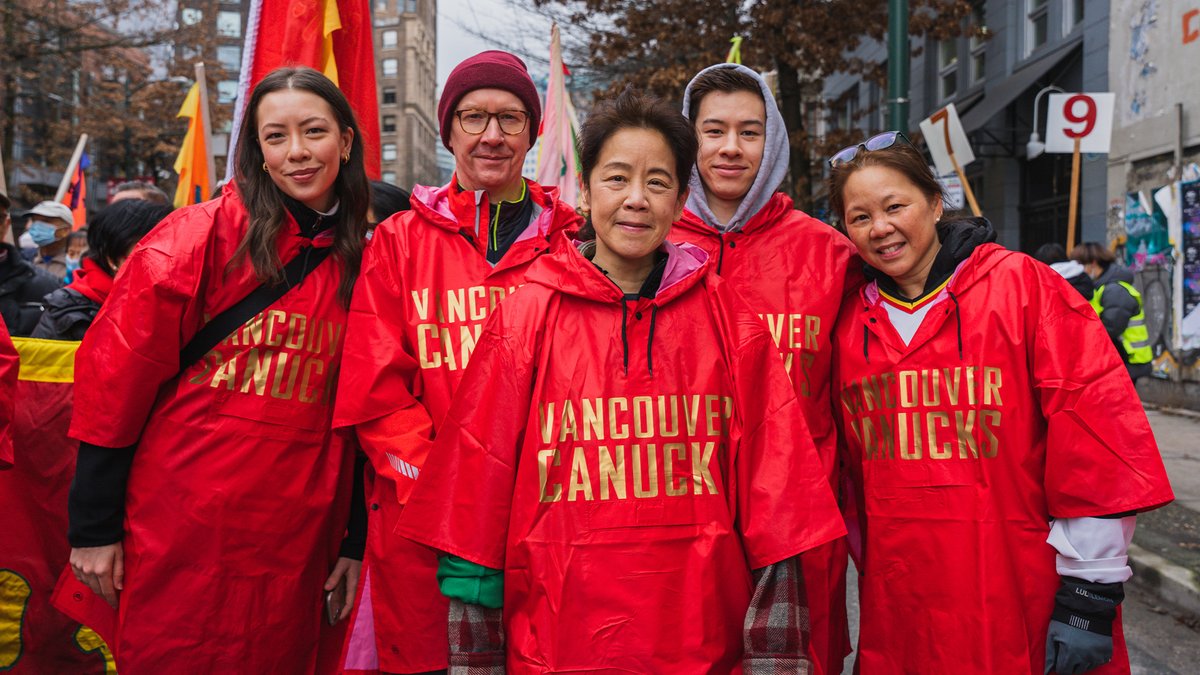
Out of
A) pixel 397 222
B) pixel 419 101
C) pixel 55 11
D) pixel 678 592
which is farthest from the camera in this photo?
pixel 419 101

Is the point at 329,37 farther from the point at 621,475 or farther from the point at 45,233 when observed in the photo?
the point at 45,233

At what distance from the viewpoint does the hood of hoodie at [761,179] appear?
10.0 feet

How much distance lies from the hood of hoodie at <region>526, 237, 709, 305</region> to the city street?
10.1 feet

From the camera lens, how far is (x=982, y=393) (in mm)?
2570

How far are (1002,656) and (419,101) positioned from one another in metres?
116

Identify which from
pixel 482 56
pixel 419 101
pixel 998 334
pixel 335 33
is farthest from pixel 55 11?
pixel 419 101

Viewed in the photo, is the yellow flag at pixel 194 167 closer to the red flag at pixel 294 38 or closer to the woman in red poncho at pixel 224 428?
the red flag at pixel 294 38

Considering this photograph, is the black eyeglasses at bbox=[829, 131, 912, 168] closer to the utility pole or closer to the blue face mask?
the utility pole

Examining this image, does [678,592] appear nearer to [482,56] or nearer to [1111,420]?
[1111,420]

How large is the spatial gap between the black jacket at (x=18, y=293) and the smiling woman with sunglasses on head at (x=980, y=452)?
11.8 ft

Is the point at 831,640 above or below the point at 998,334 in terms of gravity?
below

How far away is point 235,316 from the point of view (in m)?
2.76

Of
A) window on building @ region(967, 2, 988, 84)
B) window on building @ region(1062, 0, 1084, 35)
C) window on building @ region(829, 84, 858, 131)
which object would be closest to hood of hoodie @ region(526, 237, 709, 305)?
window on building @ region(1062, 0, 1084, 35)

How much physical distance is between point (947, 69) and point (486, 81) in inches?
671
